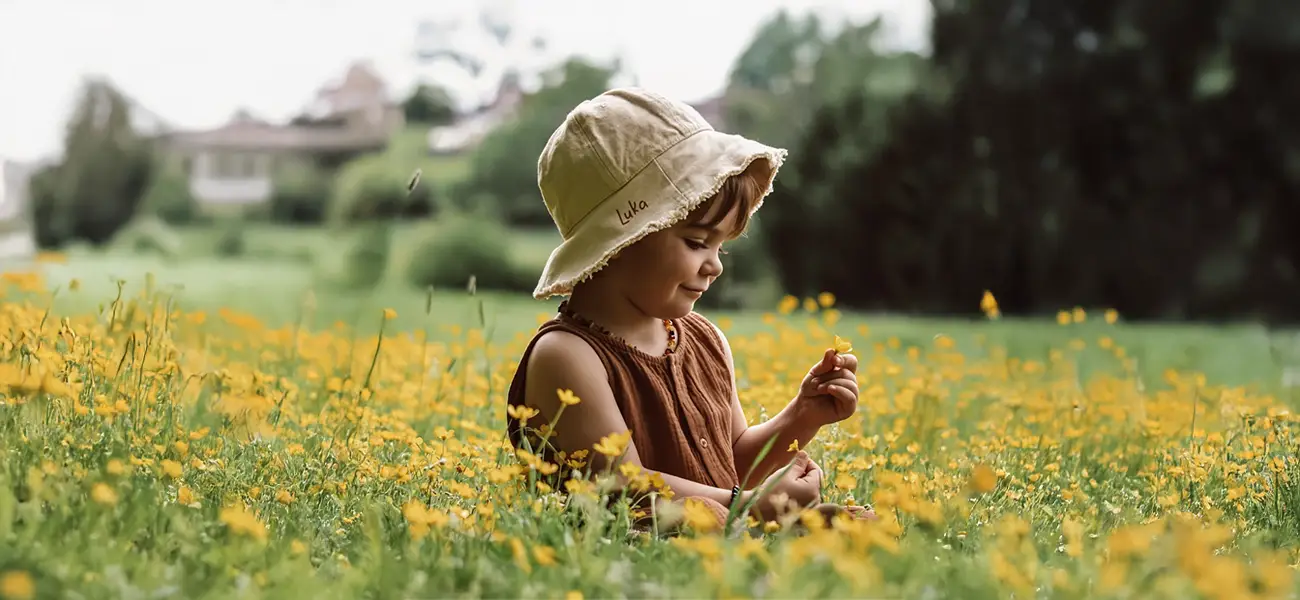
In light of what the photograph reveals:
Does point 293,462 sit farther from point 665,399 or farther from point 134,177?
point 134,177

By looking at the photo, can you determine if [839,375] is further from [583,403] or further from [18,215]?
[18,215]

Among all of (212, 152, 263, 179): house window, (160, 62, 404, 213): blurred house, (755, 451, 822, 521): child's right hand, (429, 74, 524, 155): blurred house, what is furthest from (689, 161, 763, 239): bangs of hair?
(212, 152, 263, 179): house window

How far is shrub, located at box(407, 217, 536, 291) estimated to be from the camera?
18250 mm

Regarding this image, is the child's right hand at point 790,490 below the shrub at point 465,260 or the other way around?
the other way around

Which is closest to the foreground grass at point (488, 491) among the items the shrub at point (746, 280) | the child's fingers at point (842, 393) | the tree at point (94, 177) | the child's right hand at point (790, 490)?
the child's right hand at point (790, 490)

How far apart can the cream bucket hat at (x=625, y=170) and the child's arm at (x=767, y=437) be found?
1.86ft

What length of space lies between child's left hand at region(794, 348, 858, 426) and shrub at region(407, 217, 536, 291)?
15412mm

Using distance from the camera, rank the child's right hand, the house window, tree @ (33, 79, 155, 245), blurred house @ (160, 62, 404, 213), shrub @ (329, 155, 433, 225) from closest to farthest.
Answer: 1. the child's right hand
2. shrub @ (329, 155, 433, 225)
3. tree @ (33, 79, 155, 245)
4. blurred house @ (160, 62, 404, 213)
5. the house window

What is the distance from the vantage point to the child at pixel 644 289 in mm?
2740

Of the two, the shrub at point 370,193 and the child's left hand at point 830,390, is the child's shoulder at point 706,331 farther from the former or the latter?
the shrub at point 370,193

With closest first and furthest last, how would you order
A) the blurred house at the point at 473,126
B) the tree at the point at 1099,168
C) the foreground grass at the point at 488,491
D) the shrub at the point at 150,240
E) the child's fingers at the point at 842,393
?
the foreground grass at the point at 488,491 → the child's fingers at the point at 842,393 → the tree at the point at 1099,168 → the blurred house at the point at 473,126 → the shrub at the point at 150,240

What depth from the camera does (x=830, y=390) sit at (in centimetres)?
291

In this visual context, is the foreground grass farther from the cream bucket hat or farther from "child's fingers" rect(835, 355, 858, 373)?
the cream bucket hat

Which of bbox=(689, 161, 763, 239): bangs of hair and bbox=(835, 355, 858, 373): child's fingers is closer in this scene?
bbox=(689, 161, 763, 239): bangs of hair
